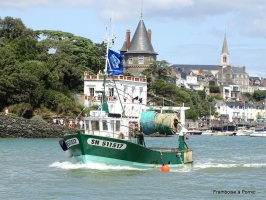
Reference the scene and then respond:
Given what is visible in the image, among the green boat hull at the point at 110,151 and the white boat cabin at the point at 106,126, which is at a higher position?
the white boat cabin at the point at 106,126

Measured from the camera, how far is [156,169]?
46.6 metres

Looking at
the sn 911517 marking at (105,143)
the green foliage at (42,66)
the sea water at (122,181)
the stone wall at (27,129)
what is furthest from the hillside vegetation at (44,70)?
the sn 911517 marking at (105,143)

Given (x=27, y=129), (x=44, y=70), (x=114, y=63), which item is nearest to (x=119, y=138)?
(x=114, y=63)

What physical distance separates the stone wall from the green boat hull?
129 feet

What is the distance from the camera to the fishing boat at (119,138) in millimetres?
44625

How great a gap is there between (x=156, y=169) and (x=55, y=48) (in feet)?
247

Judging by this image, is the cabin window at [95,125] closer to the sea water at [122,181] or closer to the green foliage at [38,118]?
the sea water at [122,181]

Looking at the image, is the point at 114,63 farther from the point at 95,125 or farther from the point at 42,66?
the point at 42,66

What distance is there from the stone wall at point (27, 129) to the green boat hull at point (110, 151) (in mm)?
39389

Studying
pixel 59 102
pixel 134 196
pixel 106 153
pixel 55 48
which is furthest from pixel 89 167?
pixel 55 48

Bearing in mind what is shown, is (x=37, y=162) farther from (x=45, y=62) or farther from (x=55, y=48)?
(x=55, y=48)

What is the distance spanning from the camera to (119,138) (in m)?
45.5

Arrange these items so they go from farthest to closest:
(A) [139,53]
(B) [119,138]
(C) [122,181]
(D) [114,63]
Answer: (A) [139,53], (D) [114,63], (B) [119,138], (C) [122,181]

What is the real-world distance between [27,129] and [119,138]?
138ft
